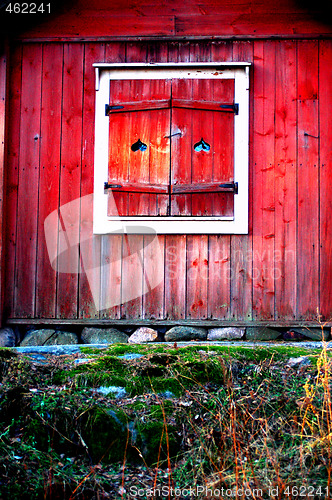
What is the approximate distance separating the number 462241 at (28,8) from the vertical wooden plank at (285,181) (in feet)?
8.12

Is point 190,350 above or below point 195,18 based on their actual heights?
below

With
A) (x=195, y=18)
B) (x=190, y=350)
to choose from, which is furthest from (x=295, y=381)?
(x=195, y=18)

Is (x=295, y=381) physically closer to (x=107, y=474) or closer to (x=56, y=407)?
(x=107, y=474)

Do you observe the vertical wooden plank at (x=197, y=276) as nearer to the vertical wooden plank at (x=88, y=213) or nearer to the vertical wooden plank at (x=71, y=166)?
the vertical wooden plank at (x=88, y=213)

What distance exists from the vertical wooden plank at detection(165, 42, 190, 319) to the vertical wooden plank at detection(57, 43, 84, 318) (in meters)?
0.94

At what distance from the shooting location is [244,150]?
4.86 m

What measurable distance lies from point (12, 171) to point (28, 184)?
219 millimetres

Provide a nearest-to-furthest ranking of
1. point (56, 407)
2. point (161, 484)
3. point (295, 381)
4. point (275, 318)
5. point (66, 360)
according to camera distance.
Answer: point (161, 484) < point (56, 407) < point (295, 381) < point (66, 360) < point (275, 318)

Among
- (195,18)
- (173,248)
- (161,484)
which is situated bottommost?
(161,484)

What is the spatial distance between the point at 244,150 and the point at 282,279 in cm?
136

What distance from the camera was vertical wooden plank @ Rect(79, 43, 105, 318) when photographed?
4928mm

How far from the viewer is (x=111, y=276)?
493 cm

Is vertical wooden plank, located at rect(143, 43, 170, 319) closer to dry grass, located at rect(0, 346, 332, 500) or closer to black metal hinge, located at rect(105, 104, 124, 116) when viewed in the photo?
black metal hinge, located at rect(105, 104, 124, 116)

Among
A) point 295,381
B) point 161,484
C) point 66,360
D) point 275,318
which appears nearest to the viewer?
point 161,484
